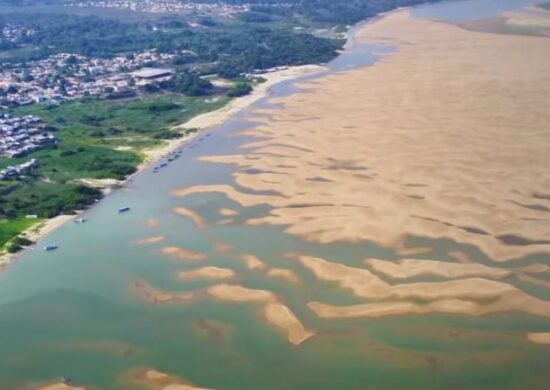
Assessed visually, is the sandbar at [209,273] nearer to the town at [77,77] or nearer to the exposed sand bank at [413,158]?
the exposed sand bank at [413,158]

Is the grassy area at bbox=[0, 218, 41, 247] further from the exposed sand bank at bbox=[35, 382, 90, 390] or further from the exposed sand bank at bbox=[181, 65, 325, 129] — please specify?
the exposed sand bank at bbox=[181, 65, 325, 129]

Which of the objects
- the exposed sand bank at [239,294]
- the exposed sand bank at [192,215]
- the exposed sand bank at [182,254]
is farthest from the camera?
the exposed sand bank at [192,215]

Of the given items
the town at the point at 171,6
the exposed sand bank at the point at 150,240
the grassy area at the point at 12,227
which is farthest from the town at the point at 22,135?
the town at the point at 171,6

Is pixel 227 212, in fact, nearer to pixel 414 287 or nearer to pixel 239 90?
pixel 414 287

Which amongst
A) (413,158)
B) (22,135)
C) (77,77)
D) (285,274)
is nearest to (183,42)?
(77,77)

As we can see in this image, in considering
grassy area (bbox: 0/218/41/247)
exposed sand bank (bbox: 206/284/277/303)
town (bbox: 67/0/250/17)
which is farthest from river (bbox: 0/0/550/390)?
town (bbox: 67/0/250/17)

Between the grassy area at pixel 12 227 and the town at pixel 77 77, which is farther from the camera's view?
the town at pixel 77 77
